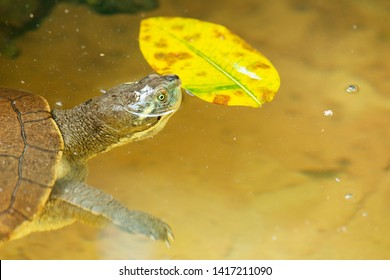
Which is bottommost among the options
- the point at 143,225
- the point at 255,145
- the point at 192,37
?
the point at 143,225

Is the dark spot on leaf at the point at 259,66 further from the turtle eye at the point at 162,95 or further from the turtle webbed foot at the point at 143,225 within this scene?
the turtle webbed foot at the point at 143,225

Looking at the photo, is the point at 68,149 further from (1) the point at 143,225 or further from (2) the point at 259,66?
(2) the point at 259,66

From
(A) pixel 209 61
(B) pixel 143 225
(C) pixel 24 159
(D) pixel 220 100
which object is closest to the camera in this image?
(C) pixel 24 159

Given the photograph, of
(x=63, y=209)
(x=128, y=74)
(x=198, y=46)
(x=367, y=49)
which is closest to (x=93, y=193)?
(x=63, y=209)

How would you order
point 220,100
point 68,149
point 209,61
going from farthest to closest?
point 209,61, point 220,100, point 68,149

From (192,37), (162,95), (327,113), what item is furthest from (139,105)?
(327,113)

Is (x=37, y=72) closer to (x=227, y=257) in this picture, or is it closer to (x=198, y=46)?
(x=198, y=46)

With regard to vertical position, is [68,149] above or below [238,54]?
below

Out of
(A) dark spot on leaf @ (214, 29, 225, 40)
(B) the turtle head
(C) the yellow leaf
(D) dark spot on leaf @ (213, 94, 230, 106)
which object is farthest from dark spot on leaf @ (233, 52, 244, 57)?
(B) the turtle head
